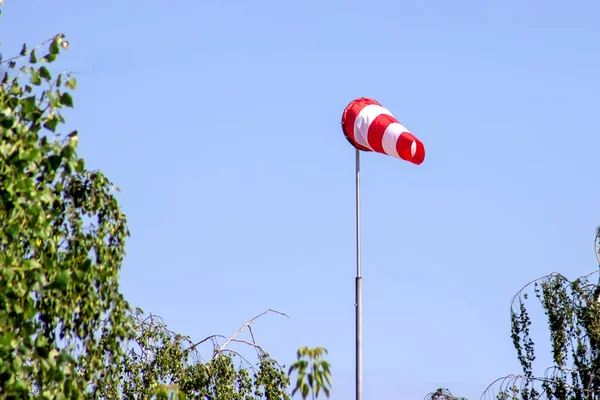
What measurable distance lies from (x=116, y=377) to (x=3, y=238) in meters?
9.23

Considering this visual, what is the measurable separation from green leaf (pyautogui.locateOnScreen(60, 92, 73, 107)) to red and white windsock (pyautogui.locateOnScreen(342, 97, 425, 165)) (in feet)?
28.1

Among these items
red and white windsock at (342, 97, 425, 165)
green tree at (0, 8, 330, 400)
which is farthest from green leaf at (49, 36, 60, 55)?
red and white windsock at (342, 97, 425, 165)

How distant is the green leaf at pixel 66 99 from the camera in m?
6.45

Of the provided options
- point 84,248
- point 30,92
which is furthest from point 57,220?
Result: point 30,92

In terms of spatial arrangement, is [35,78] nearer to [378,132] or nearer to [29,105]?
[29,105]

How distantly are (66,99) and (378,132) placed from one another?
29.0 feet

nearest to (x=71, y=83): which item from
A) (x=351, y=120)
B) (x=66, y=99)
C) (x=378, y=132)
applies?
(x=66, y=99)

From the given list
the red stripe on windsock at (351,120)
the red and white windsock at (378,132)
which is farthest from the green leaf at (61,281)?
the red stripe on windsock at (351,120)

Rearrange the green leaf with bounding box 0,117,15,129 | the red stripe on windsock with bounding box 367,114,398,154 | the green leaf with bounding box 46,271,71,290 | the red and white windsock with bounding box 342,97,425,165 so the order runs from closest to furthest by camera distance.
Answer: the green leaf with bounding box 46,271,71,290
the green leaf with bounding box 0,117,15,129
the red and white windsock with bounding box 342,97,425,165
the red stripe on windsock with bounding box 367,114,398,154

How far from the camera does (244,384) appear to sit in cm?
1570

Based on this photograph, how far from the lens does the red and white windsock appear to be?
577 inches

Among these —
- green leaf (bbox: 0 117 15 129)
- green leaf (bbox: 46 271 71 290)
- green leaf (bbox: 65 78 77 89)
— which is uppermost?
green leaf (bbox: 65 78 77 89)

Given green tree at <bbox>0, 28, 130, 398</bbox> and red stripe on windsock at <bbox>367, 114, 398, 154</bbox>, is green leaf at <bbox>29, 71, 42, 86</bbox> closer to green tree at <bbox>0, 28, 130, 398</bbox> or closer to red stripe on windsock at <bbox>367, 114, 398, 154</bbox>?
green tree at <bbox>0, 28, 130, 398</bbox>

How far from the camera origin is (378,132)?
14.9m
